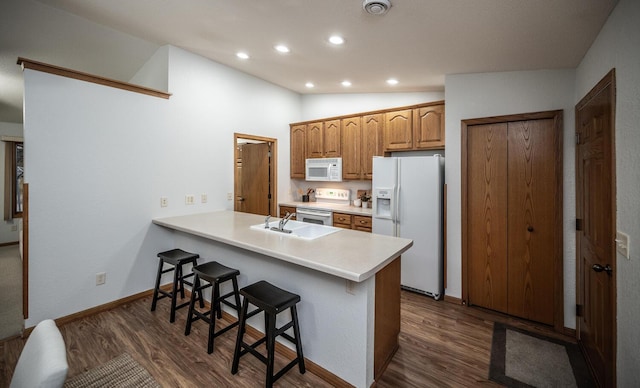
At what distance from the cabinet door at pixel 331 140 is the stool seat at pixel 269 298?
9.29ft

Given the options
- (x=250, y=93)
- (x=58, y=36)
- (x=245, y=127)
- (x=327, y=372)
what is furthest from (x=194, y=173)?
(x=327, y=372)

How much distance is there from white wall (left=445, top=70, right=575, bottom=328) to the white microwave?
1.72 metres

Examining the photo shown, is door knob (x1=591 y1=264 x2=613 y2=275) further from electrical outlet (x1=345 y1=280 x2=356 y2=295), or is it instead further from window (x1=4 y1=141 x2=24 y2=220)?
window (x1=4 y1=141 x2=24 y2=220)

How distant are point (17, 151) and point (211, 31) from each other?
5.76 meters

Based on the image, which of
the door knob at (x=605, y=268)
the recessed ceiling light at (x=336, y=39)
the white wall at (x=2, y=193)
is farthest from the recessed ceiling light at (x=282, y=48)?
the white wall at (x=2, y=193)

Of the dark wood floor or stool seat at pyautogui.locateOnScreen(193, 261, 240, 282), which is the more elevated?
stool seat at pyautogui.locateOnScreen(193, 261, 240, 282)

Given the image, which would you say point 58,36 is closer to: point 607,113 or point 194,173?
point 194,173

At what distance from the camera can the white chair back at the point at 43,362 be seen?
808 millimetres

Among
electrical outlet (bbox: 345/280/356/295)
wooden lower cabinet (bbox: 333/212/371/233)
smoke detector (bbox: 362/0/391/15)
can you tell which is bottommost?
electrical outlet (bbox: 345/280/356/295)

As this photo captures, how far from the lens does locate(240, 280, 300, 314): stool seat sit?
1.77m

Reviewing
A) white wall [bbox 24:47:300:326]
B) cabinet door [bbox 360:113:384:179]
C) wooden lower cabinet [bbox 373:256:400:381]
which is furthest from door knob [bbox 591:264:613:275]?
white wall [bbox 24:47:300:326]

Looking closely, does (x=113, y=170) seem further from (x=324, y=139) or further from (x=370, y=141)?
(x=370, y=141)

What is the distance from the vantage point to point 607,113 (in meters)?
1.69

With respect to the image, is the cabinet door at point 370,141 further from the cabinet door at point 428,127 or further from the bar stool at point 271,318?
the bar stool at point 271,318
